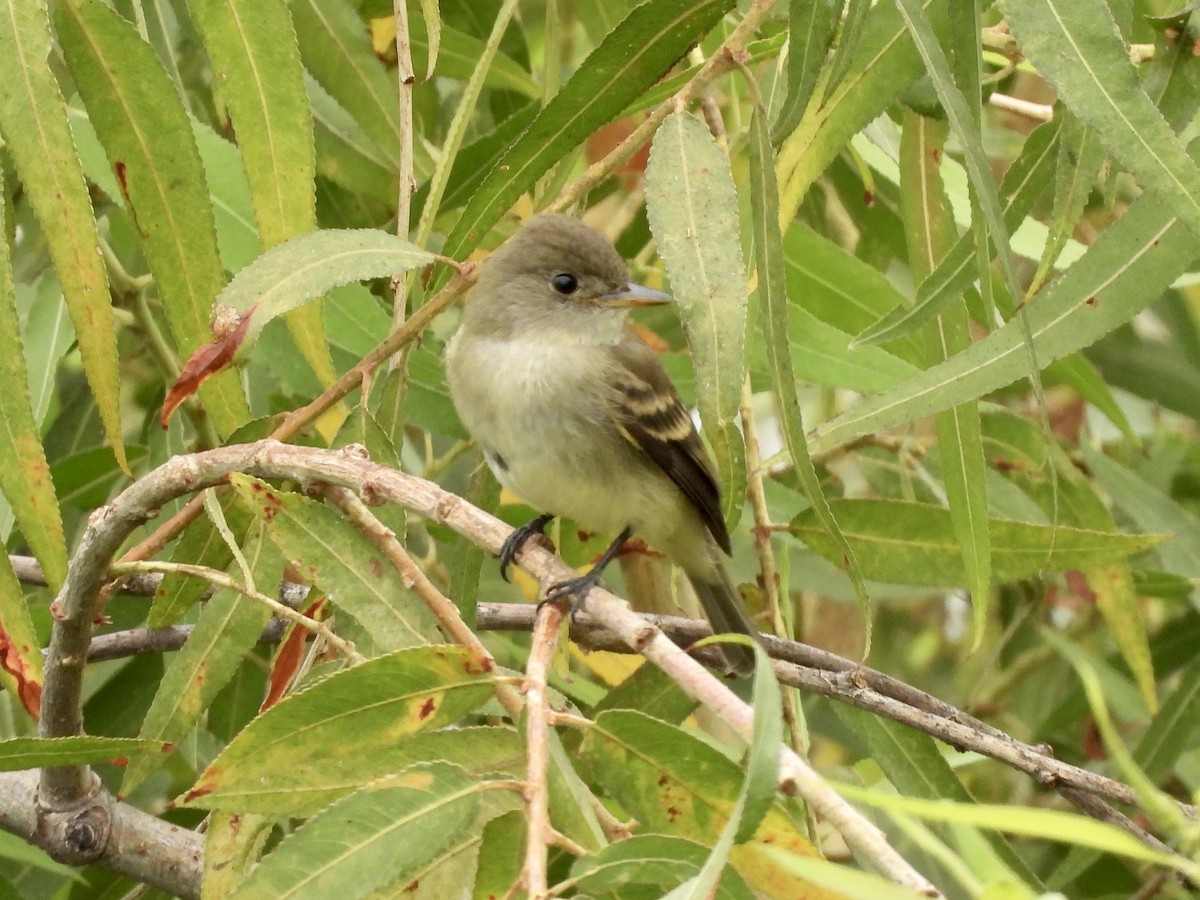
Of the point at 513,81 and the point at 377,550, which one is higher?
the point at 513,81

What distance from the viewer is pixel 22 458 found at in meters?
1.90

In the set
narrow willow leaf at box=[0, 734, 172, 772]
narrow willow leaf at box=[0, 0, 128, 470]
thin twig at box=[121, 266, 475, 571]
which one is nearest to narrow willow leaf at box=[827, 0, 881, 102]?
thin twig at box=[121, 266, 475, 571]

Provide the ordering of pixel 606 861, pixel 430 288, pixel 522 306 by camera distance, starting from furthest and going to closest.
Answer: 1. pixel 522 306
2. pixel 430 288
3. pixel 606 861

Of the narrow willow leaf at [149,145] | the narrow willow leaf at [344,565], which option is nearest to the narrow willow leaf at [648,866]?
the narrow willow leaf at [344,565]

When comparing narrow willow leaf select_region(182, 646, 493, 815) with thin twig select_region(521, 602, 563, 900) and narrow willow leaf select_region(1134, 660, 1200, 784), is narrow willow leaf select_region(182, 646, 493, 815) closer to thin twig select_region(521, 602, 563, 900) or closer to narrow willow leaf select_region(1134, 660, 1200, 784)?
thin twig select_region(521, 602, 563, 900)

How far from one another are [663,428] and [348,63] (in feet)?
3.00

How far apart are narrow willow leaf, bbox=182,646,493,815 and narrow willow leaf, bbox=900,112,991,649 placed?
888mm

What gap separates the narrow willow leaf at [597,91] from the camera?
6.84 feet

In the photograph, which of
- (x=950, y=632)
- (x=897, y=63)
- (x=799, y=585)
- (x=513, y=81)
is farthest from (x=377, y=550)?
(x=950, y=632)

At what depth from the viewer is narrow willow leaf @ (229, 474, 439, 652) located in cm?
177

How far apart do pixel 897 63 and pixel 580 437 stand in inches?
41.1

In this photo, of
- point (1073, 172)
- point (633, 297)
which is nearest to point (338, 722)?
point (1073, 172)

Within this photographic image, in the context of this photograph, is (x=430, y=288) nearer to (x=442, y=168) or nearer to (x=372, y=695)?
(x=442, y=168)

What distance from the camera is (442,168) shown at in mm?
2283
